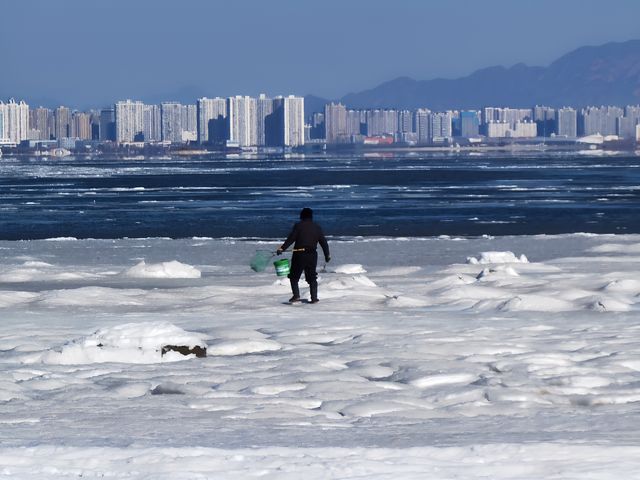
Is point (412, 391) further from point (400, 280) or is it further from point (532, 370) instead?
point (400, 280)

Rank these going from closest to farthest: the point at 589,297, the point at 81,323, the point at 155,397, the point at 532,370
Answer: the point at 155,397
the point at 532,370
the point at 81,323
the point at 589,297

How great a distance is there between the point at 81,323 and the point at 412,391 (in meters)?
5.50

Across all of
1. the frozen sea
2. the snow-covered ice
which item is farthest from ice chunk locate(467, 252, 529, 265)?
the snow-covered ice

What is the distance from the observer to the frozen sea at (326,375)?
298 inches

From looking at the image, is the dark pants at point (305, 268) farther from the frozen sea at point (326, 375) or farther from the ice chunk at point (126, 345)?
the ice chunk at point (126, 345)

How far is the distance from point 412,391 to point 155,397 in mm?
1950

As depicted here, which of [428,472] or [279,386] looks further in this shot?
[279,386]

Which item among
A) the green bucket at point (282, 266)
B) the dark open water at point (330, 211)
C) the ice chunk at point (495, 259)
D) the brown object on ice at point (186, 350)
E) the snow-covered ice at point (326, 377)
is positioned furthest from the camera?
the dark open water at point (330, 211)

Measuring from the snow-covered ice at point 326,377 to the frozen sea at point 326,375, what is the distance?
2 centimetres

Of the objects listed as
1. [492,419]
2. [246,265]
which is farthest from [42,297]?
[492,419]

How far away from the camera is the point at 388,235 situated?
3472 cm

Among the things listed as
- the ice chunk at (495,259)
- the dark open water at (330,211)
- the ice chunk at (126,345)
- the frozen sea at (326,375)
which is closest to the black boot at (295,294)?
the frozen sea at (326,375)

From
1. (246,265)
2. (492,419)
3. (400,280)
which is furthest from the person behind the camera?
A: (246,265)

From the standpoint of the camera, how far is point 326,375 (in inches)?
432
